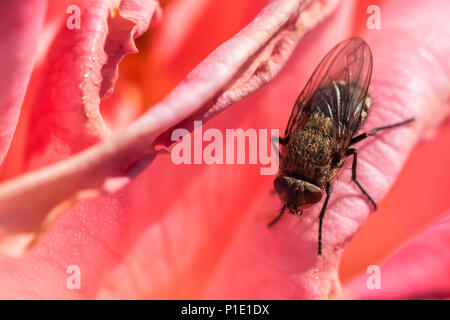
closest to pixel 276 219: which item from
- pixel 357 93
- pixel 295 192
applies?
pixel 295 192

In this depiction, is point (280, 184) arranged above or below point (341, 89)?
below

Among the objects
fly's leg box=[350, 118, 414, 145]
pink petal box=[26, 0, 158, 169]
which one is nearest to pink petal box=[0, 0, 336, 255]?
pink petal box=[26, 0, 158, 169]

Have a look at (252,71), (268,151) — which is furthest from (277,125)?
(252,71)

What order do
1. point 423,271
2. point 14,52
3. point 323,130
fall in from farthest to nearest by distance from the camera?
point 323,130 → point 423,271 → point 14,52

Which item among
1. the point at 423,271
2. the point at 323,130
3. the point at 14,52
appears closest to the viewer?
the point at 14,52

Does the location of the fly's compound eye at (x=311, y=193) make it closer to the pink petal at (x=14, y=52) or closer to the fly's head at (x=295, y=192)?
the fly's head at (x=295, y=192)

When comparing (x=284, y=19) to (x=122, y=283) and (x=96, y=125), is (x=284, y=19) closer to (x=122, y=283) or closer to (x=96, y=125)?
(x=96, y=125)

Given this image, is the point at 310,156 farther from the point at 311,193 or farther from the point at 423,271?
the point at 423,271
